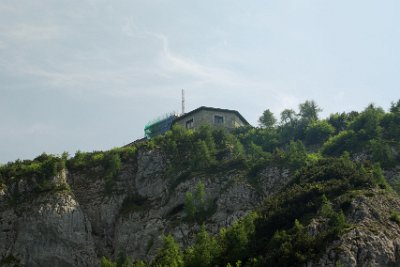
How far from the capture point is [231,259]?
59.8 metres

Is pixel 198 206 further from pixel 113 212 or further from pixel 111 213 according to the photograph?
pixel 111 213

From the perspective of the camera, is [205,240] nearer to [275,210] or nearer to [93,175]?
[275,210]

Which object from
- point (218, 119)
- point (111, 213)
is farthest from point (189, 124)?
point (111, 213)

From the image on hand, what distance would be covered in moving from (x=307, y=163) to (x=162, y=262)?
30.7 metres

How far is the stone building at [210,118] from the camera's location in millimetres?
121562

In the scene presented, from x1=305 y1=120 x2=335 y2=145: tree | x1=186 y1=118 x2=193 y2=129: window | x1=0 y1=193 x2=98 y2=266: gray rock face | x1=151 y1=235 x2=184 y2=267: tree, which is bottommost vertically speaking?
x1=151 y1=235 x2=184 y2=267: tree

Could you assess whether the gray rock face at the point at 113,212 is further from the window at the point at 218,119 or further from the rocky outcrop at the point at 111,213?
the window at the point at 218,119

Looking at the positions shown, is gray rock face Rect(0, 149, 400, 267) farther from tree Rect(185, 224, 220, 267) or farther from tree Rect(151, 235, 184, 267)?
tree Rect(185, 224, 220, 267)

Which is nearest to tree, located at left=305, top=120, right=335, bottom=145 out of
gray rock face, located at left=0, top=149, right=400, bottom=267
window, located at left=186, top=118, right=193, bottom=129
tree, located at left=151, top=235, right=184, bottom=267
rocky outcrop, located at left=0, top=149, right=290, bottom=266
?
window, located at left=186, top=118, right=193, bottom=129

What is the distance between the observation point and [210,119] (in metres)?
122

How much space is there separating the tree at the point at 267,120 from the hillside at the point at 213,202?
10.6 m

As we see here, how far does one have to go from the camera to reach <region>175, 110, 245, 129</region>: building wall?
121 meters

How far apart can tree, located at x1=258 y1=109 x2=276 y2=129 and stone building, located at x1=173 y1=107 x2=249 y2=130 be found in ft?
16.0

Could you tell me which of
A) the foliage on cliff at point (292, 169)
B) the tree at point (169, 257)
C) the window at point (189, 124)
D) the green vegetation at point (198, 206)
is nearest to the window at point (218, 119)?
the window at point (189, 124)
